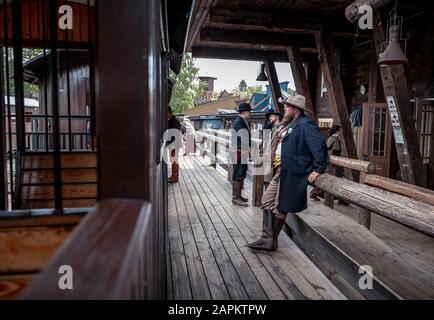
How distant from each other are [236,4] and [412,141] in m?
3.58

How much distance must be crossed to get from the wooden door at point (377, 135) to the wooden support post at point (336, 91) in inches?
33.2

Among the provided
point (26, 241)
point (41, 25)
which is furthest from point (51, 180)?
point (41, 25)

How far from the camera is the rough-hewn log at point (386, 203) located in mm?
2469

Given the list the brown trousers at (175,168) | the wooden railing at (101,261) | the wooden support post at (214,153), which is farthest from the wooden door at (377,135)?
the wooden railing at (101,261)

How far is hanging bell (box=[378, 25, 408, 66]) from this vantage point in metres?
4.60

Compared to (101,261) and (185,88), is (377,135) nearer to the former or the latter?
(101,261)

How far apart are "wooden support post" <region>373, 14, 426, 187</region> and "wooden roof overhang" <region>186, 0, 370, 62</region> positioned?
152cm

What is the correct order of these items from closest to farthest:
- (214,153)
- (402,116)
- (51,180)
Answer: (51,180)
(402,116)
(214,153)

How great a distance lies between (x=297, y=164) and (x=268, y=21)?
3818 millimetres

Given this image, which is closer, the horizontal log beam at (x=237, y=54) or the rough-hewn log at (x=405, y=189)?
the rough-hewn log at (x=405, y=189)

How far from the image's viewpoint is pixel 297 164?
380cm

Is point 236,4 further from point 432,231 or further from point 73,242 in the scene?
point 73,242

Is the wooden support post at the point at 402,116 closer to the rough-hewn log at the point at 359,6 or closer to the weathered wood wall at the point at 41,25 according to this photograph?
the rough-hewn log at the point at 359,6

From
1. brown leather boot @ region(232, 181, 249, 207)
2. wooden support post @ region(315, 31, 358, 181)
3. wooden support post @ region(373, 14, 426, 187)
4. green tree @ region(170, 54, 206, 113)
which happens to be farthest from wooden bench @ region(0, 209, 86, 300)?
green tree @ region(170, 54, 206, 113)
